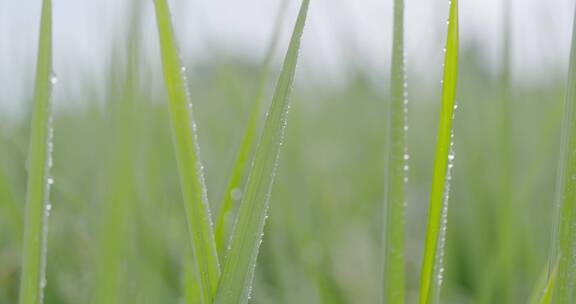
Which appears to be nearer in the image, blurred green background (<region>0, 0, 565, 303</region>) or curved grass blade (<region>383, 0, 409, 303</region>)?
curved grass blade (<region>383, 0, 409, 303</region>)

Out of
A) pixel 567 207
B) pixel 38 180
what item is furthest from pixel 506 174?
pixel 38 180

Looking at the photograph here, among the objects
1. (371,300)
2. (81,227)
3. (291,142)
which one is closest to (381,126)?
(291,142)

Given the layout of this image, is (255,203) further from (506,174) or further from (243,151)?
(506,174)

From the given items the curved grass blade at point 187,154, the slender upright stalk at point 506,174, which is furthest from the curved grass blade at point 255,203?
the slender upright stalk at point 506,174

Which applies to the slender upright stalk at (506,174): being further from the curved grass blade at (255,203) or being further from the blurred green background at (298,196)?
the curved grass blade at (255,203)

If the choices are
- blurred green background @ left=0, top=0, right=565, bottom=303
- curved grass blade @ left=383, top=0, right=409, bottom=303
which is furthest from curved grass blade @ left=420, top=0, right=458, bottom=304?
blurred green background @ left=0, top=0, right=565, bottom=303

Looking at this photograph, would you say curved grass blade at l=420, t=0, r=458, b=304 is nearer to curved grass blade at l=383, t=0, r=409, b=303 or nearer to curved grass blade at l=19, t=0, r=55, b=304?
curved grass blade at l=383, t=0, r=409, b=303
